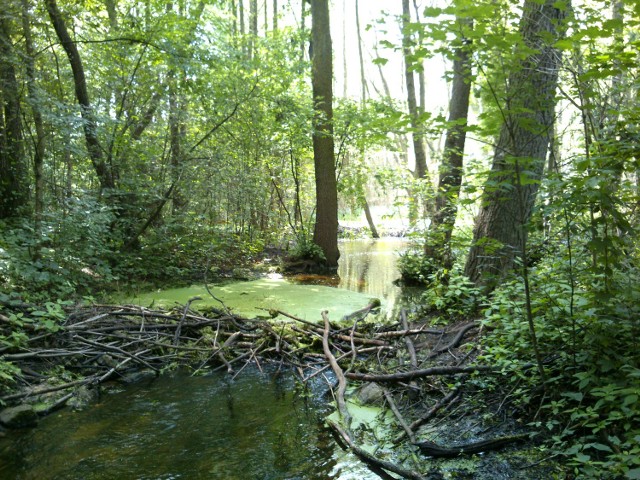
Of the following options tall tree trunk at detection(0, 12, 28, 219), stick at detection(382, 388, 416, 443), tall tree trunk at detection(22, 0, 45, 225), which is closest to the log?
stick at detection(382, 388, 416, 443)

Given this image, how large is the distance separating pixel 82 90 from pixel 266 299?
478 centimetres

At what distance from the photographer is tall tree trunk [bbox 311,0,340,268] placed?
35.8 ft

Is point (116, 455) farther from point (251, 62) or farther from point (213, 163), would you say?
point (251, 62)

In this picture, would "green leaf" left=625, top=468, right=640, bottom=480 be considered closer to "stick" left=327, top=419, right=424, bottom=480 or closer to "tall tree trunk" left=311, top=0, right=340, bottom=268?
"stick" left=327, top=419, right=424, bottom=480

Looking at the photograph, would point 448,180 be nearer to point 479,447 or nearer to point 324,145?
point 324,145

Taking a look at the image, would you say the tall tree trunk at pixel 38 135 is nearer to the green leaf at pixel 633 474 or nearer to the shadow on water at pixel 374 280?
the shadow on water at pixel 374 280

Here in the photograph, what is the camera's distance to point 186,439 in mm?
3336

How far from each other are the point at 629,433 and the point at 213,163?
845 cm

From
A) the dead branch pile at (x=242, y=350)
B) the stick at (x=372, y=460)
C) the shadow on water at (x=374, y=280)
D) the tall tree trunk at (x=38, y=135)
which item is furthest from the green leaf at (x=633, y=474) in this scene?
the tall tree trunk at (x=38, y=135)

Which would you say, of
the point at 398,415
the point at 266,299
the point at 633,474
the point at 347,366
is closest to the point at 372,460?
the point at 398,415

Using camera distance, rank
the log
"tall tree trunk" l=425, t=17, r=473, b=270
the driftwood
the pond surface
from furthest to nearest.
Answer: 1. "tall tree trunk" l=425, t=17, r=473, b=270
2. the pond surface
3. the log
4. the driftwood

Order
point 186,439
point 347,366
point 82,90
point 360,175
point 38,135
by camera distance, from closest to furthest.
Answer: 1. point 186,439
2. point 347,366
3. point 38,135
4. point 82,90
5. point 360,175

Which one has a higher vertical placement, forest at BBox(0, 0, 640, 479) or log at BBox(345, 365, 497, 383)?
forest at BBox(0, 0, 640, 479)

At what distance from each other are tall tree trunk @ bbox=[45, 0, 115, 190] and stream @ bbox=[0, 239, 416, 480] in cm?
469
